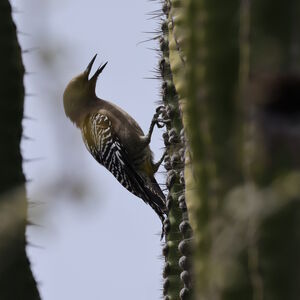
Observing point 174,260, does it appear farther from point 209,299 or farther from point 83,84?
point 83,84

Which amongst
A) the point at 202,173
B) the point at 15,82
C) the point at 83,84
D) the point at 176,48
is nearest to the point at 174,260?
the point at 176,48

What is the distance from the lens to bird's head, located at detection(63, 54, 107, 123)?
9.80 meters

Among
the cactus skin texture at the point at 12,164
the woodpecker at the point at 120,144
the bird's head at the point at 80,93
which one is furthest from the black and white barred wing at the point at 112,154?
the cactus skin texture at the point at 12,164

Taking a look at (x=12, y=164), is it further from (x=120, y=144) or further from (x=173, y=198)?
(x=120, y=144)

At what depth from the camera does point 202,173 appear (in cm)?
201

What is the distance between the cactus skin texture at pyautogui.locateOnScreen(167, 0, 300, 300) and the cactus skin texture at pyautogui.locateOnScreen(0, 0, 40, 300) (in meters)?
0.99

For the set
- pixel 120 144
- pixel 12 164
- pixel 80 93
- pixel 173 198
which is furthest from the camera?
pixel 80 93

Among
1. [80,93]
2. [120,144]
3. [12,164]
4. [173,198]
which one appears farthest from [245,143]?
[80,93]

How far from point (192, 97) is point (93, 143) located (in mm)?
7530

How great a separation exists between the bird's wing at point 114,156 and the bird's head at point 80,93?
0.38 meters

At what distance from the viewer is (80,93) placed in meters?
9.81

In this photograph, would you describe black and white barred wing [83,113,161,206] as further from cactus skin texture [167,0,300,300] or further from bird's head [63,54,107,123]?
cactus skin texture [167,0,300,300]

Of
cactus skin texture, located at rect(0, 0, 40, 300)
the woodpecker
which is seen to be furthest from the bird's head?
cactus skin texture, located at rect(0, 0, 40, 300)

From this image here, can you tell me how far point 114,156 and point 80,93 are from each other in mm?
1075
